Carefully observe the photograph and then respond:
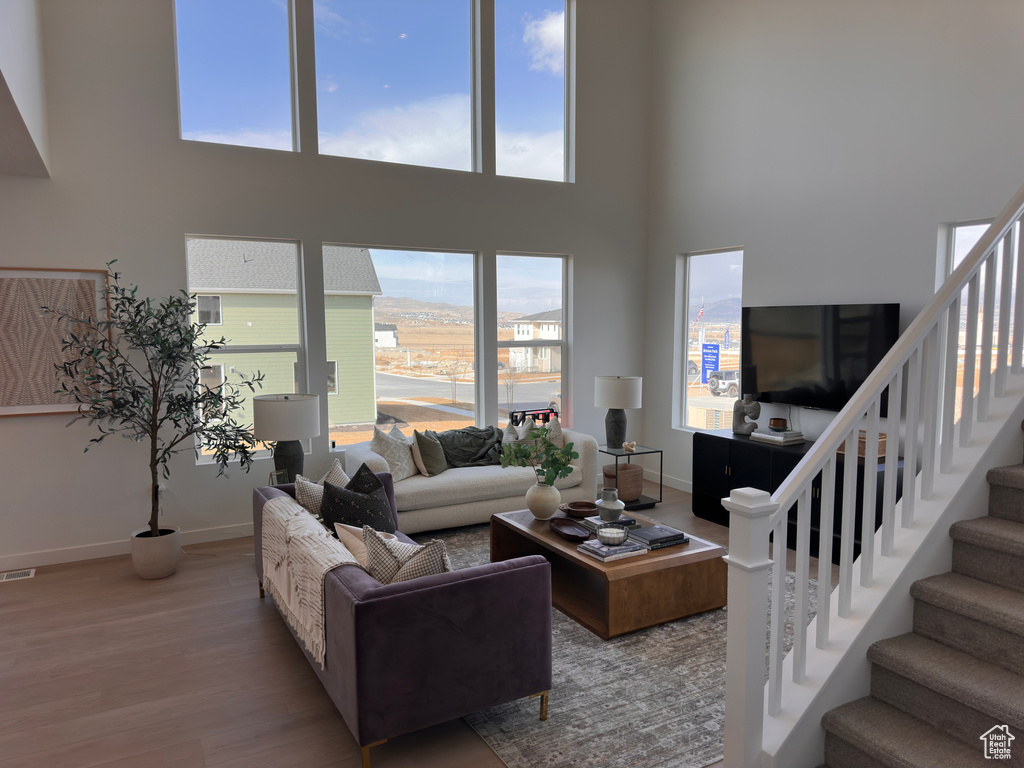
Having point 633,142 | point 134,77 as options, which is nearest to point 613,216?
point 633,142

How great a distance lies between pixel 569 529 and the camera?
3.80 meters

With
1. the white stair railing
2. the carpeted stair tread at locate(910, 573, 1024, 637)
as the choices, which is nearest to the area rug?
the white stair railing

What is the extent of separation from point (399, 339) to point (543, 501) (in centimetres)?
238

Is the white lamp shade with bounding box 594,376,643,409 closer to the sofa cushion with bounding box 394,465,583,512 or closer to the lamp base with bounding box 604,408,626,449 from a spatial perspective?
the lamp base with bounding box 604,408,626,449

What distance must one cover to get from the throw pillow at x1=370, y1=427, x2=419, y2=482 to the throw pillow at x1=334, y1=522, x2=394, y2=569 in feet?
6.15

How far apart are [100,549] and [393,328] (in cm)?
272

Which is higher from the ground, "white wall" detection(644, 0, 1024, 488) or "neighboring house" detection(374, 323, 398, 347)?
"white wall" detection(644, 0, 1024, 488)

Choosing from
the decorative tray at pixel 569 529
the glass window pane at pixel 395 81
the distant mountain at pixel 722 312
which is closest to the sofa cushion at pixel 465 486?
the decorative tray at pixel 569 529

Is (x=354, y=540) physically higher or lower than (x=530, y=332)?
lower

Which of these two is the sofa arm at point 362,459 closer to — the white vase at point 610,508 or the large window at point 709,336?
the white vase at point 610,508

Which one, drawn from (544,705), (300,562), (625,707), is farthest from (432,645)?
(625,707)

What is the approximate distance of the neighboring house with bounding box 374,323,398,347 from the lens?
5.68 metres

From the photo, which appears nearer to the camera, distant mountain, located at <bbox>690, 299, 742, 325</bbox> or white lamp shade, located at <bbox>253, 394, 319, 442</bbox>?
white lamp shade, located at <bbox>253, 394, 319, 442</bbox>

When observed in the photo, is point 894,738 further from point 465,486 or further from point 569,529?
point 465,486
